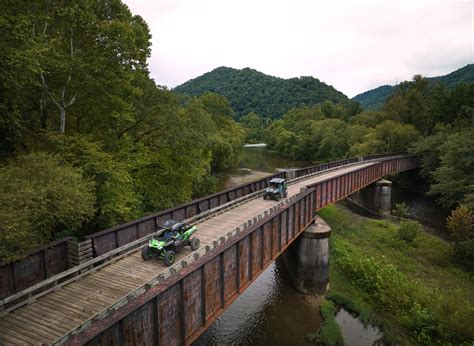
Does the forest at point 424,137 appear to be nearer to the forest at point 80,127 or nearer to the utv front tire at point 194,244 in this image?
the utv front tire at point 194,244

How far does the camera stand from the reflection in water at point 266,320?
16250 millimetres

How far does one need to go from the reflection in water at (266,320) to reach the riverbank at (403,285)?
2.80 meters

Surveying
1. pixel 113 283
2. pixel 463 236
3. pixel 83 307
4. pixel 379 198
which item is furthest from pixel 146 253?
pixel 379 198

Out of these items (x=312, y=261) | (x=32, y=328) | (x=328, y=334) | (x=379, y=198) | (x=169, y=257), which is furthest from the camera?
(x=379, y=198)

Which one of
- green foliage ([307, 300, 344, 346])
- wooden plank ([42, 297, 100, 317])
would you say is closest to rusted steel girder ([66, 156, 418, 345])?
wooden plank ([42, 297, 100, 317])

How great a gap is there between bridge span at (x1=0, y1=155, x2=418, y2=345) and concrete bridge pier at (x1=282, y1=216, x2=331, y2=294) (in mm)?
4302

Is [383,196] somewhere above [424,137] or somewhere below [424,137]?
below

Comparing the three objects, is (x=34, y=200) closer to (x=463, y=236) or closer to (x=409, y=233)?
(x=409, y=233)

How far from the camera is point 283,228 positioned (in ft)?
59.9

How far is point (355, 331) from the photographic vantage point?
1698cm

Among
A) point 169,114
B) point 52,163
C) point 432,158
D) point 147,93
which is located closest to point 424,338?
point 52,163

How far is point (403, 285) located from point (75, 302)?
19.5 m

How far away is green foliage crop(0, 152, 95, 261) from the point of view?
924cm

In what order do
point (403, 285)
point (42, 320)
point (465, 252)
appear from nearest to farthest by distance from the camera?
point (42, 320) < point (403, 285) < point (465, 252)
